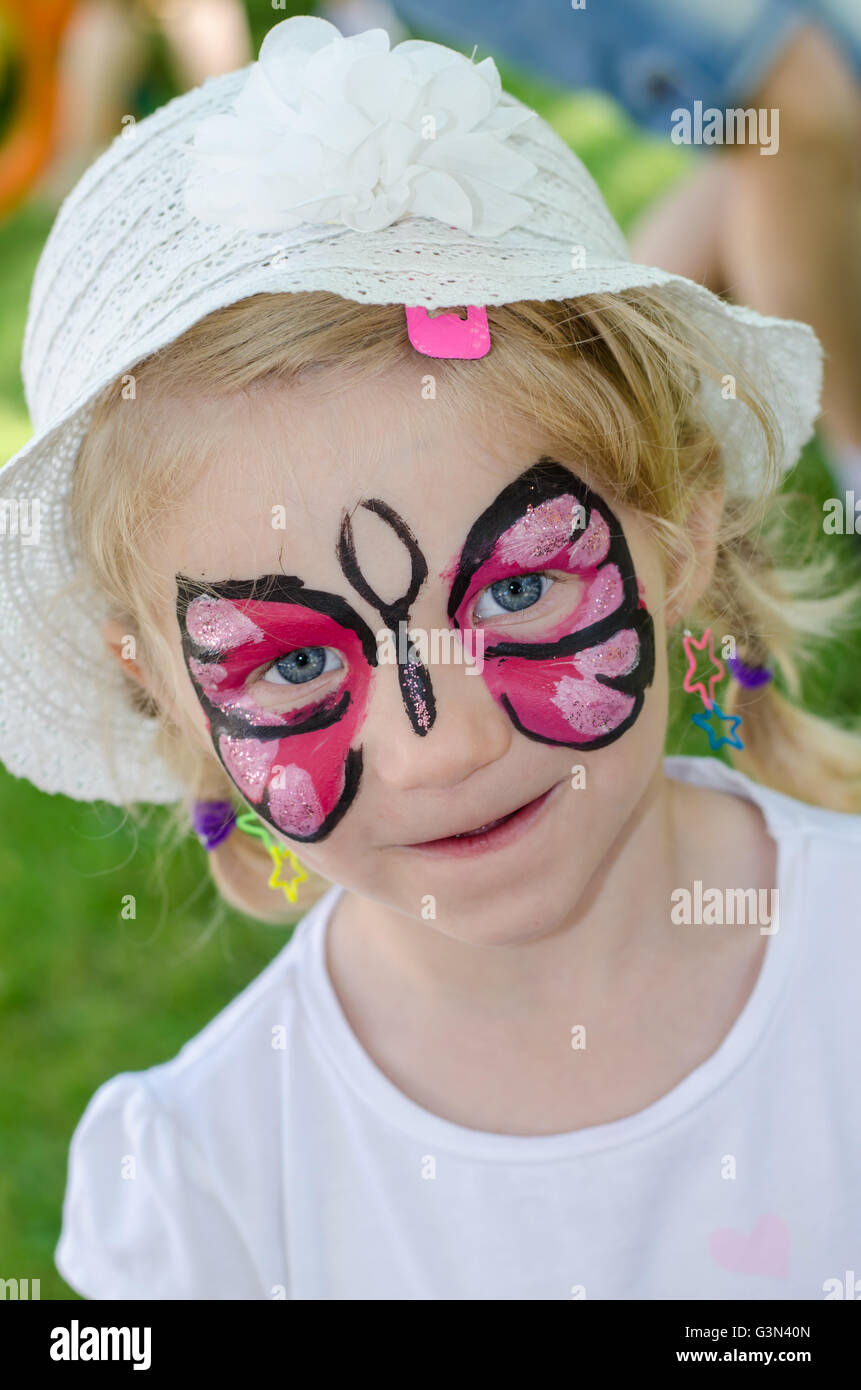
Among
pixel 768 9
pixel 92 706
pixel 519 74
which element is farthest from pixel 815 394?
pixel 519 74

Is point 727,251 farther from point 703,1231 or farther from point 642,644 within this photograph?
point 703,1231

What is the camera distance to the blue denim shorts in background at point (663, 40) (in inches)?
102

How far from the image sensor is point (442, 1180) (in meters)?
1.65

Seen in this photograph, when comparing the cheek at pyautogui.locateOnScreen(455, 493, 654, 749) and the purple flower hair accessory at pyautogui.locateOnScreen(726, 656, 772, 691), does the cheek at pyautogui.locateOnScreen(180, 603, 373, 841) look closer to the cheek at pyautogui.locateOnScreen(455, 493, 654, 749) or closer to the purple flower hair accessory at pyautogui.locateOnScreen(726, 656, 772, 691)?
the cheek at pyautogui.locateOnScreen(455, 493, 654, 749)

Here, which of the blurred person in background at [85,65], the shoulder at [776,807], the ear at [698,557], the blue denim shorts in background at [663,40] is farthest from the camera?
the blurred person in background at [85,65]

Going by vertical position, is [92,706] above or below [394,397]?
below

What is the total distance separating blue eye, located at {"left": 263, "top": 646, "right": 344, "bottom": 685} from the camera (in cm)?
136

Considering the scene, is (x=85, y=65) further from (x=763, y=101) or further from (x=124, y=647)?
(x=124, y=647)

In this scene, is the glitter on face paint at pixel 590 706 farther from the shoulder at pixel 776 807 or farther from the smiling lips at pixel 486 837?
the shoulder at pixel 776 807

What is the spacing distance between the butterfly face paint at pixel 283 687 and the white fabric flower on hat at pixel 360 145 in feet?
1.16

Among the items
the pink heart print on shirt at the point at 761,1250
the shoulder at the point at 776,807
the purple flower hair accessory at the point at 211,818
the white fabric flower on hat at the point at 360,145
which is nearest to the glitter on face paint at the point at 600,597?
the white fabric flower on hat at the point at 360,145

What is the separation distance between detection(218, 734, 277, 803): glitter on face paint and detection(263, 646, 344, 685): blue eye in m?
0.07

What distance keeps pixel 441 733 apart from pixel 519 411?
319 millimetres
